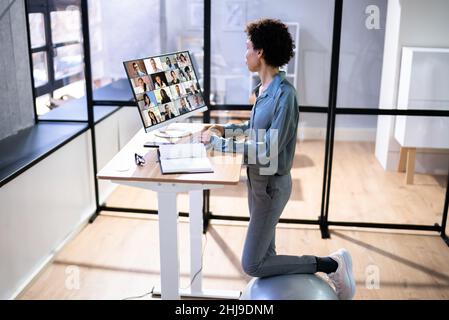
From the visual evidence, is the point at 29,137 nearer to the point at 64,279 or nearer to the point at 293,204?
the point at 64,279

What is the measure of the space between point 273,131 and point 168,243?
73 centimetres

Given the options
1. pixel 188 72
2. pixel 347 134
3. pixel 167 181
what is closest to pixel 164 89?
pixel 188 72

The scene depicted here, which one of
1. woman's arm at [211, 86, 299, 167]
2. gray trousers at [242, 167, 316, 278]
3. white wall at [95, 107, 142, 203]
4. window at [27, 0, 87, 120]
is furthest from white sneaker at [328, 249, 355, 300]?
window at [27, 0, 87, 120]

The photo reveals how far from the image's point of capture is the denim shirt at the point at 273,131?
7.89 ft

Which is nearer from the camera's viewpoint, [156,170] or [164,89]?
[156,170]

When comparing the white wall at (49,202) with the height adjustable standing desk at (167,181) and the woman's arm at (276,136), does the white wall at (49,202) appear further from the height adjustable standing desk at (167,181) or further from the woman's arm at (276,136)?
the woman's arm at (276,136)

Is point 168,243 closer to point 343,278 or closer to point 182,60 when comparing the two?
point 343,278

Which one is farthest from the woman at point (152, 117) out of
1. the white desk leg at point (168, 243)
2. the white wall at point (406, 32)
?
the white wall at point (406, 32)

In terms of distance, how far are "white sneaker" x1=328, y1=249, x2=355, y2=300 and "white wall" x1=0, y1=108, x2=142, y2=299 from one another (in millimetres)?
1785

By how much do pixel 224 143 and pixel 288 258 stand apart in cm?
67

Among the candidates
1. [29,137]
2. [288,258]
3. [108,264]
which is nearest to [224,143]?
[288,258]

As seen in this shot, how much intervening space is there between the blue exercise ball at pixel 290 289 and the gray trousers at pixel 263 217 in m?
0.05

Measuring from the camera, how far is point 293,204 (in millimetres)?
4328

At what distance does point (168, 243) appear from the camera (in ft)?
8.52
